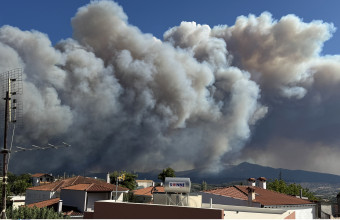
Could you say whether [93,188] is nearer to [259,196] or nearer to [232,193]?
[232,193]

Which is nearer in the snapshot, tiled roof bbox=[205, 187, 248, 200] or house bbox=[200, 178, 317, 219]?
house bbox=[200, 178, 317, 219]

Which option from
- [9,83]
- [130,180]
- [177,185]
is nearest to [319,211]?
[177,185]

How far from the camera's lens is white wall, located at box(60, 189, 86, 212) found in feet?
203

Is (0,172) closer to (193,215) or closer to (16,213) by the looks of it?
(16,213)

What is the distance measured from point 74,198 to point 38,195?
15485 mm

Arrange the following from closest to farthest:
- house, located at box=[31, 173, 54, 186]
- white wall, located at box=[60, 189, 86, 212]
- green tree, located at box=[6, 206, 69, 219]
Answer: green tree, located at box=[6, 206, 69, 219] → white wall, located at box=[60, 189, 86, 212] → house, located at box=[31, 173, 54, 186]

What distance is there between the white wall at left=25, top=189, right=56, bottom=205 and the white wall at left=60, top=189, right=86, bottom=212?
798 centimetres

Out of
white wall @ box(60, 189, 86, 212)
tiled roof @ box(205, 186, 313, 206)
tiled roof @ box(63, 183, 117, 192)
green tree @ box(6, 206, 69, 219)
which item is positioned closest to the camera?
green tree @ box(6, 206, 69, 219)

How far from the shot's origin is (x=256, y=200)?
49.6 meters

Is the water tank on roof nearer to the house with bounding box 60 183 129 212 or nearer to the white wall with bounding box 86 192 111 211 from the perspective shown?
the house with bounding box 60 183 129 212

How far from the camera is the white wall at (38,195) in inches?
2827

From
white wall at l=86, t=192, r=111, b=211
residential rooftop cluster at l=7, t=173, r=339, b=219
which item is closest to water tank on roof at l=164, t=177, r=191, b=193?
residential rooftop cluster at l=7, t=173, r=339, b=219

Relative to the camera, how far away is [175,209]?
26.0 m

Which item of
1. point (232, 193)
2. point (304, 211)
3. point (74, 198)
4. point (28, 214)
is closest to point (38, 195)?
point (74, 198)
